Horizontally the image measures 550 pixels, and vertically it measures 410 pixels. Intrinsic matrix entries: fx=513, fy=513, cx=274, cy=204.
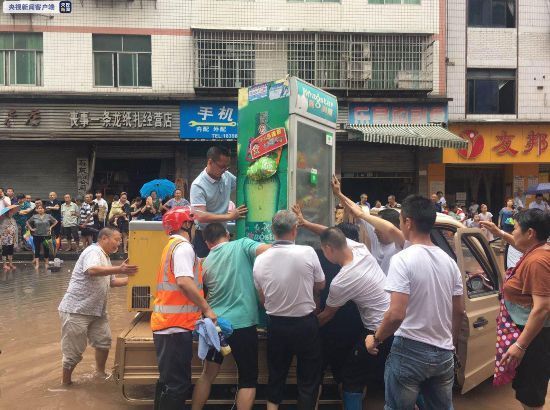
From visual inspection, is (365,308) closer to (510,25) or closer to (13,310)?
(13,310)

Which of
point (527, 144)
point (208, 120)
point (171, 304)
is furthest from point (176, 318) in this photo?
point (527, 144)

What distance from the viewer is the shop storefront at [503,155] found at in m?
16.8

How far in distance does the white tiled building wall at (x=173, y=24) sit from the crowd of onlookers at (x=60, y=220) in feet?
11.9

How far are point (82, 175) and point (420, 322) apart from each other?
48.5 ft

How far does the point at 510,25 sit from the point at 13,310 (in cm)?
1713

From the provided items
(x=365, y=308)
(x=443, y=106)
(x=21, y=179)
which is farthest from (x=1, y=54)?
(x=365, y=308)

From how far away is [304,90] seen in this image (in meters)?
4.27

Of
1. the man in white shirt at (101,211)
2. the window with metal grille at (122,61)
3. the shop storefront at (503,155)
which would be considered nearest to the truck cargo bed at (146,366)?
the man in white shirt at (101,211)

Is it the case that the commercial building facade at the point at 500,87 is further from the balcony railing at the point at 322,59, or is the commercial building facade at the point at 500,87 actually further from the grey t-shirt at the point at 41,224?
the grey t-shirt at the point at 41,224

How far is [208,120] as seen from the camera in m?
15.4

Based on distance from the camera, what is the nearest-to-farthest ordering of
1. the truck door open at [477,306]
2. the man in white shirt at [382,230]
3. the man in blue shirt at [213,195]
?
the man in white shirt at [382,230] → the truck door open at [477,306] → the man in blue shirt at [213,195]

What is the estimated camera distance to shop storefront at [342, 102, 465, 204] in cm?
1514

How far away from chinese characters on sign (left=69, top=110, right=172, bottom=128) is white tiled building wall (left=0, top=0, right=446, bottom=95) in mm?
768

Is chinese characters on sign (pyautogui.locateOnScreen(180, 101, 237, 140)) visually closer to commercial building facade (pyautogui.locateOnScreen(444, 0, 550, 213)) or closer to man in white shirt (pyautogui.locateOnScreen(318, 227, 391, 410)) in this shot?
commercial building facade (pyautogui.locateOnScreen(444, 0, 550, 213))
